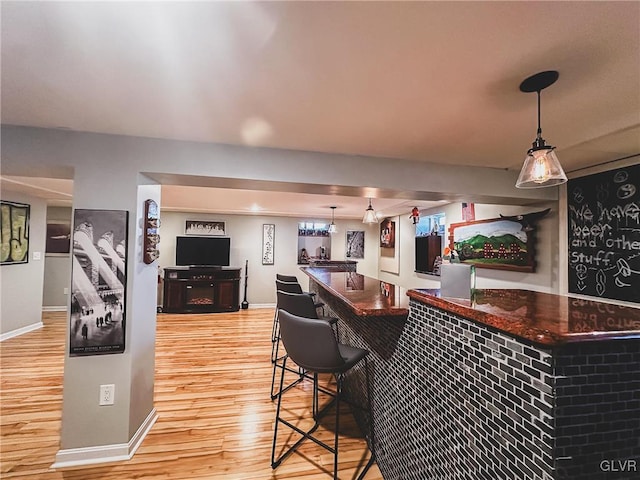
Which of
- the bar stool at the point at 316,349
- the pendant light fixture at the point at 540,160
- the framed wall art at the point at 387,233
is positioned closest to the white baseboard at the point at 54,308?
the bar stool at the point at 316,349

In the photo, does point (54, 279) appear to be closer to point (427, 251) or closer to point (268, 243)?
point (268, 243)

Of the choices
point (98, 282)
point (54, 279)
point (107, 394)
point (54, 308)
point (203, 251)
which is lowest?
point (54, 308)

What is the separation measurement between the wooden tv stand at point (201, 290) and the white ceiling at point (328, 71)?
15.3 feet

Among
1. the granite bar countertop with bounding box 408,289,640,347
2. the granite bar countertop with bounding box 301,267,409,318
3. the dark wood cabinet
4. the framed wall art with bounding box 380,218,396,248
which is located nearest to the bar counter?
the granite bar countertop with bounding box 408,289,640,347

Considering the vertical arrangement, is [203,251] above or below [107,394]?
above

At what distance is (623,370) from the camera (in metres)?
0.86

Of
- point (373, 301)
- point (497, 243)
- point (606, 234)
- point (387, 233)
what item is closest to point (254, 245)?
point (387, 233)

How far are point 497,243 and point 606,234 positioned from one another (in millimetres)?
1133

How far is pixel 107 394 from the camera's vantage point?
196cm

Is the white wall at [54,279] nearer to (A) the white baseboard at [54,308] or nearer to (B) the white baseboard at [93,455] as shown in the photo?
(A) the white baseboard at [54,308]

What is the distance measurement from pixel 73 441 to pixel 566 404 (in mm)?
2762

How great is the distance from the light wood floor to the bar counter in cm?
92

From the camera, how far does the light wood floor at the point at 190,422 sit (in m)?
1.86

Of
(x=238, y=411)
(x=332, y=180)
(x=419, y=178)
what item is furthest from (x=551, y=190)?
(x=238, y=411)
